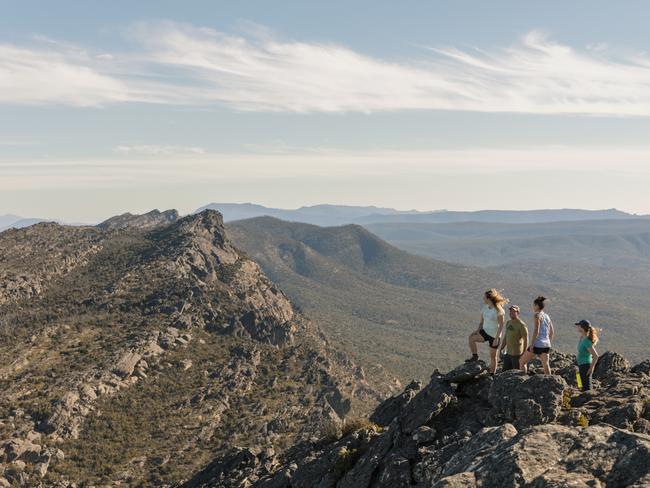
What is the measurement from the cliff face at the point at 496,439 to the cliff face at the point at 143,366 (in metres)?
14.1

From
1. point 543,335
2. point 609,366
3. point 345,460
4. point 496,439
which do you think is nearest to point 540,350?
point 543,335

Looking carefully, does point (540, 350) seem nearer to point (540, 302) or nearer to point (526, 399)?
point (540, 302)

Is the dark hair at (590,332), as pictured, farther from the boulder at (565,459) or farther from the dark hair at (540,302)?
the boulder at (565,459)

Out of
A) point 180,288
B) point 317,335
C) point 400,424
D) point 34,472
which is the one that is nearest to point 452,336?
point 317,335

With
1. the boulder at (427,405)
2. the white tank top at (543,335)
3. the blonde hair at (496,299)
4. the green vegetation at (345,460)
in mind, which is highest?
the blonde hair at (496,299)

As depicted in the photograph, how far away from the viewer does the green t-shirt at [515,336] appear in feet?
62.9

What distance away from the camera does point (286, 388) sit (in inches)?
2790

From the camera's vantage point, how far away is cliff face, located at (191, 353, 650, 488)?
1080 cm

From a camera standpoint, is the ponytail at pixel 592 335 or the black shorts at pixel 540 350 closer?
the black shorts at pixel 540 350

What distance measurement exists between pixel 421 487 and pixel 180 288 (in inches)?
2937

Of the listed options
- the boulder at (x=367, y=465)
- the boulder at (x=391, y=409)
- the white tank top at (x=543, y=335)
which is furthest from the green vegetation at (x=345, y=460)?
the white tank top at (x=543, y=335)

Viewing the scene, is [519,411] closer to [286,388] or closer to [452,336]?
[286,388]

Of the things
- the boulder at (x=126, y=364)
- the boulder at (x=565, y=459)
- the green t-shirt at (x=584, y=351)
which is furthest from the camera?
the boulder at (x=126, y=364)

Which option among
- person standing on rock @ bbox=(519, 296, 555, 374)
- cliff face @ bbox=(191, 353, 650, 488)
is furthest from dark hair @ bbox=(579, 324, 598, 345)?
cliff face @ bbox=(191, 353, 650, 488)
